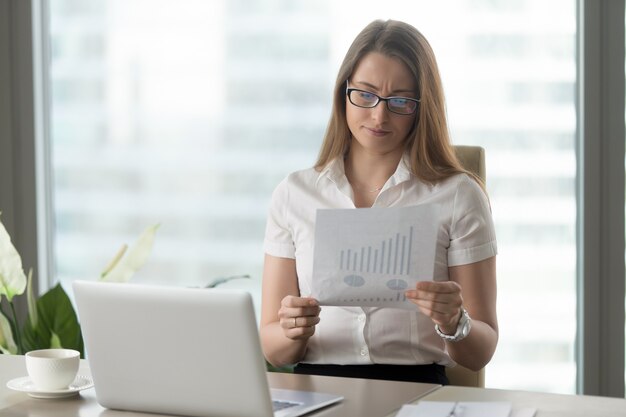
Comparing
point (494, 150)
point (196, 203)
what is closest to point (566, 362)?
point (494, 150)

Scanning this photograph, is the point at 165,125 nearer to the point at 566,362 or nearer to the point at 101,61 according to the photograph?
the point at 101,61

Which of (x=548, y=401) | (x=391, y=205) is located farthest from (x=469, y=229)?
(x=548, y=401)

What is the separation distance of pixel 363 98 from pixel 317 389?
0.72m

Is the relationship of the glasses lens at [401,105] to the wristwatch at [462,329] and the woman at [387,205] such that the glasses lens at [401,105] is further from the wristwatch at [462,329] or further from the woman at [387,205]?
the wristwatch at [462,329]

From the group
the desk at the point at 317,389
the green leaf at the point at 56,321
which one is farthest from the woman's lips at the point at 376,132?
the green leaf at the point at 56,321

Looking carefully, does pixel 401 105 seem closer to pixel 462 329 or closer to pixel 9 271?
pixel 462 329

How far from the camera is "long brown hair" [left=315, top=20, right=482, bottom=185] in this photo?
2.01 meters

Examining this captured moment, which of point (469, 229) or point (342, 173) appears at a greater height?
point (342, 173)

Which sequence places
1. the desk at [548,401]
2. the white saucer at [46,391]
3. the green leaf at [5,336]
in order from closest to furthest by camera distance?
the desk at [548,401], the white saucer at [46,391], the green leaf at [5,336]

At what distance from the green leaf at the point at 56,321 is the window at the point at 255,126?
76cm

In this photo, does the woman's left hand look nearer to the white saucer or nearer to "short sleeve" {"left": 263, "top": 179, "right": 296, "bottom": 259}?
"short sleeve" {"left": 263, "top": 179, "right": 296, "bottom": 259}

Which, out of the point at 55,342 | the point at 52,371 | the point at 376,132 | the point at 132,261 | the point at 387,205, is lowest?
the point at 55,342

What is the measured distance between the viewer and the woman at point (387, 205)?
6.40 feet

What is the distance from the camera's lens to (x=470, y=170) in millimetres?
2156
